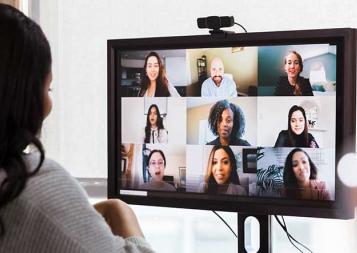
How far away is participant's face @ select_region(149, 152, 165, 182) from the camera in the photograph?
1.58 metres

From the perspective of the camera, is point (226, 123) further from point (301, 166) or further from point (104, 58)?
point (104, 58)

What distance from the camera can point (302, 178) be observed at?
143cm

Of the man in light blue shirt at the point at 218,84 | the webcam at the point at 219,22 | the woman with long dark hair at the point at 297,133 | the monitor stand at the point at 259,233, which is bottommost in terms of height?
the monitor stand at the point at 259,233

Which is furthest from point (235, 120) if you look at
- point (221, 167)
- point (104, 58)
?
point (104, 58)

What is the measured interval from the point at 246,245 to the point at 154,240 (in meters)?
0.45

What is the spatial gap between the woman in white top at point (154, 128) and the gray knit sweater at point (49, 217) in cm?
62

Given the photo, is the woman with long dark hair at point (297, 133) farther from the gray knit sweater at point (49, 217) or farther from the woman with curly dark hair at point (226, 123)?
the gray knit sweater at point (49, 217)

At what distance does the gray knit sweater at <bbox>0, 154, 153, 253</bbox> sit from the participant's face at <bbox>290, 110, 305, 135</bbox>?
62 centimetres

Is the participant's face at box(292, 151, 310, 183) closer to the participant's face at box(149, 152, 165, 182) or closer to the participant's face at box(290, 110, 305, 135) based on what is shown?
the participant's face at box(290, 110, 305, 135)

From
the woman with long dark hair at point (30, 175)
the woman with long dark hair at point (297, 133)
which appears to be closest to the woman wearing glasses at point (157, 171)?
the woman with long dark hair at point (297, 133)

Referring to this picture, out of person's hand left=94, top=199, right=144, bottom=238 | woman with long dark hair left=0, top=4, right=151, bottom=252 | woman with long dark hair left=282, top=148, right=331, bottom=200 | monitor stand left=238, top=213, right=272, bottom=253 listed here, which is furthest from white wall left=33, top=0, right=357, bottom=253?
woman with long dark hair left=0, top=4, right=151, bottom=252

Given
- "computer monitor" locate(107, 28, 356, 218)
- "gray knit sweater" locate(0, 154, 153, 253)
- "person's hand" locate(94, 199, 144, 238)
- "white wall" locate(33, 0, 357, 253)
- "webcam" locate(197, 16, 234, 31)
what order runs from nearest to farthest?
"gray knit sweater" locate(0, 154, 153, 253)
"person's hand" locate(94, 199, 144, 238)
"computer monitor" locate(107, 28, 356, 218)
"webcam" locate(197, 16, 234, 31)
"white wall" locate(33, 0, 357, 253)

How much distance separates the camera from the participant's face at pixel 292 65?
1430mm

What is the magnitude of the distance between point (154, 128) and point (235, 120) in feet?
0.71
